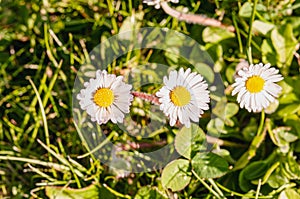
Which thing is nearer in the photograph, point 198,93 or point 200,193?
point 198,93

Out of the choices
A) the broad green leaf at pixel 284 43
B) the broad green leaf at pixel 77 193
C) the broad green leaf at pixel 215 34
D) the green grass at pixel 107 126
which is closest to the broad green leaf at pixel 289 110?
the green grass at pixel 107 126

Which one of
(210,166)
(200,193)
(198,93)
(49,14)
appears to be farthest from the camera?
(49,14)

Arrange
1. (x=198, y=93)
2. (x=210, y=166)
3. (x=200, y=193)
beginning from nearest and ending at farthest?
(x=198, y=93)
(x=210, y=166)
(x=200, y=193)

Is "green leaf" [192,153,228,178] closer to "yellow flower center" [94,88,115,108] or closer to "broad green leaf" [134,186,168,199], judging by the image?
"broad green leaf" [134,186,168,199]

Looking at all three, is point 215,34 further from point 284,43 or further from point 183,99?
point 183,99

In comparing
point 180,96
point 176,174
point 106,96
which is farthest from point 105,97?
point 176,174

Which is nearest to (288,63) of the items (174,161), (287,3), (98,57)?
(287,3)

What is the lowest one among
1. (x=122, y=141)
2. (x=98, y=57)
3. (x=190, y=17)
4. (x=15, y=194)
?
(x=15, y=194)

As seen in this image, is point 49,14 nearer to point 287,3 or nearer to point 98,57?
point 98,57
